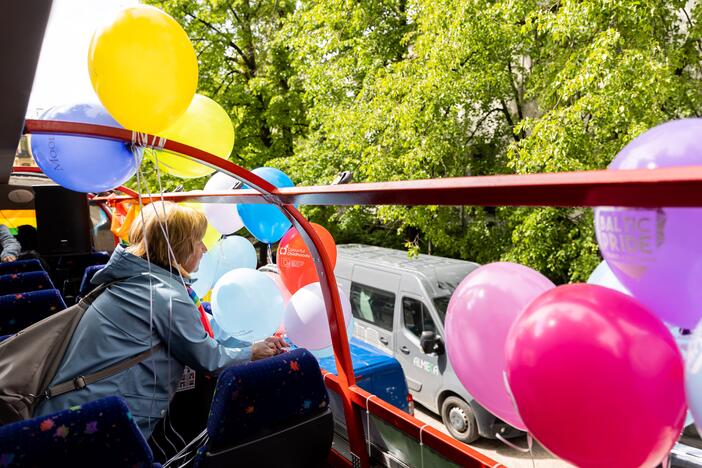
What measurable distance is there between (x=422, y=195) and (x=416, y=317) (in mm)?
4722

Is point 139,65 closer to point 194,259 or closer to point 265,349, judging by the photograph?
point 194,259

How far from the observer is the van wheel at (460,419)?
5488 millimetres

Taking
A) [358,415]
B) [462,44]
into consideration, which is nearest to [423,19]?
[462,44]

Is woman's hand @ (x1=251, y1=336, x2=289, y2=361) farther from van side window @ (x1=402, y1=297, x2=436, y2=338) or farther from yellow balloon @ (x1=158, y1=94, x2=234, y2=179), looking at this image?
van side window @ (x1=402, y1=297, x2=436, y2=338)

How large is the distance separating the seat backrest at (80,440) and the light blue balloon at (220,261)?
2.56 meters

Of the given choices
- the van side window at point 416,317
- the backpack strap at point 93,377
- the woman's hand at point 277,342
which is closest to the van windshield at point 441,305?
the van side window at point 416,317

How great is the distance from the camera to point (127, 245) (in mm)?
2277

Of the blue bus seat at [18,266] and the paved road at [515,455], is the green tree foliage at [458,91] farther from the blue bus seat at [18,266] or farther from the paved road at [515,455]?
the blue bus seat at [18,266]

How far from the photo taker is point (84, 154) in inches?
98.3

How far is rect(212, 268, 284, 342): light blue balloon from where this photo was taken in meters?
2.84

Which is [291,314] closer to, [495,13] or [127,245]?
[127,245]

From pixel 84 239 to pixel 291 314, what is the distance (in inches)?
237

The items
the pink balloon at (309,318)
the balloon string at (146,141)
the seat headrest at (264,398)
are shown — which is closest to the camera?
the seat headrest at (264,398)

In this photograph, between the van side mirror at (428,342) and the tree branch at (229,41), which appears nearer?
the van side mirror at (428,342)
